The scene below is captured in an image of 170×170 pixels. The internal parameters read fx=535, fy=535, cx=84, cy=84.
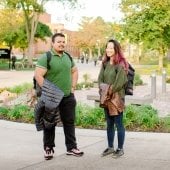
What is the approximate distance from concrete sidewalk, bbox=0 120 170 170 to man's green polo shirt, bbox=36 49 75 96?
106 centimetres

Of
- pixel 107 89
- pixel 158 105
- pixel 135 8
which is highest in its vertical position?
pixel 135 8

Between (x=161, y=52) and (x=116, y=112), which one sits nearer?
(x=116, y=112)

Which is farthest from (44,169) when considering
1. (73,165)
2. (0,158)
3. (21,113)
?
(21,113)

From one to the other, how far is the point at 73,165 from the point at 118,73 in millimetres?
1504

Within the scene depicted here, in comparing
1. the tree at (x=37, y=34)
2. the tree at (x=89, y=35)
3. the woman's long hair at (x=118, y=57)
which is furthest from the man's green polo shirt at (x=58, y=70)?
the tree at (x=89, y=35)

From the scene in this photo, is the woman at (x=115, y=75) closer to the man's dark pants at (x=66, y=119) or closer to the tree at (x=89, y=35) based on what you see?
the man's dark pants at (x=66, y=119)

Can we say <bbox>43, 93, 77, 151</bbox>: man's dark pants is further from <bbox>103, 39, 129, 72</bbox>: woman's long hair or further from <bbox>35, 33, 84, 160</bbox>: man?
<bbox>103, 39, 129, 72</bbox>: woman's long hair

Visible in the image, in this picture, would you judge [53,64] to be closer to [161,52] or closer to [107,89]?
[107,89]

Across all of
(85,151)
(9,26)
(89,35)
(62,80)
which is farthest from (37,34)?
(89,35)

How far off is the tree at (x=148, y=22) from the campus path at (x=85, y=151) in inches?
1372

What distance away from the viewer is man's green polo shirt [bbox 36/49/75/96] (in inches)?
299

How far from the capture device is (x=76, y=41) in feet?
415

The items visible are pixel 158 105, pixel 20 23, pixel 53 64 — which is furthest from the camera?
pixel 20 23

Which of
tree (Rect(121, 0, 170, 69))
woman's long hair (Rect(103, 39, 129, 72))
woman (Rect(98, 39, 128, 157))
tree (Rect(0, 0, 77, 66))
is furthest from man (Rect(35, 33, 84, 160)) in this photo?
tree (Rect(0, 0, 77, 66))
